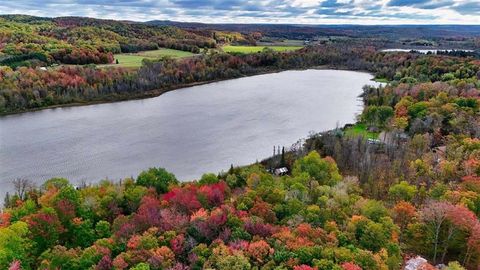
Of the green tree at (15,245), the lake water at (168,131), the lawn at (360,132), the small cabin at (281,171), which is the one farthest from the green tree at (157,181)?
the lawn at (360,132)

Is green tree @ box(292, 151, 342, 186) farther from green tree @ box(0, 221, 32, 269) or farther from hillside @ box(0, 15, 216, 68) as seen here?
hillside @ box(0, 15, 216, 68)

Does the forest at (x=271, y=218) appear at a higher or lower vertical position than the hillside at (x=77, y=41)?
lower

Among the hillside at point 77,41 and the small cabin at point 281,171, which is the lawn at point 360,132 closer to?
the small cabin at point 281,171

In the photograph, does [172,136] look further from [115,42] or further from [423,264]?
[115,42]

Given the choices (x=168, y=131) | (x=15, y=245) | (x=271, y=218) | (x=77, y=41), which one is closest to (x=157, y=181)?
(x=271, y=218)

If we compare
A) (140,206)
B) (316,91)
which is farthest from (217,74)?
(140,206)

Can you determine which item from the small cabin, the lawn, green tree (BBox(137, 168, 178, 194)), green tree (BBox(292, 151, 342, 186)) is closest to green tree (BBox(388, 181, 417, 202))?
green tree (BBox(292, 151, 342, 186))
